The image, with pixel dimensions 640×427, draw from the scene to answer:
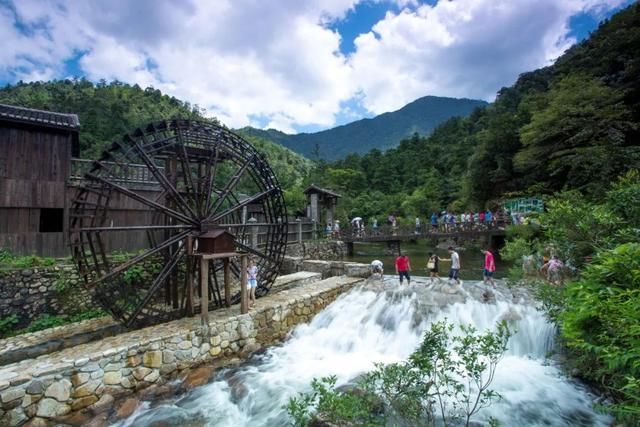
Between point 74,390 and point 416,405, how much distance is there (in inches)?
220

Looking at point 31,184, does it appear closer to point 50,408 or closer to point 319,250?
point 50,408

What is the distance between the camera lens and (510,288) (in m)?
9.98

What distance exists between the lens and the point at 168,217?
9844 mm

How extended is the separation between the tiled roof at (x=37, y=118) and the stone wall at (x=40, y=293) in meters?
5.13

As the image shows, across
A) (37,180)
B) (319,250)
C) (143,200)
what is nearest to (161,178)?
(143,200)

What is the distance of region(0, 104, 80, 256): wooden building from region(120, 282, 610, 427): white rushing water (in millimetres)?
9385

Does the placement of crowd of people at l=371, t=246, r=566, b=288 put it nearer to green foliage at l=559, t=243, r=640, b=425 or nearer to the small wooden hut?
green foliage at l=559, t=243, r=640, b=425

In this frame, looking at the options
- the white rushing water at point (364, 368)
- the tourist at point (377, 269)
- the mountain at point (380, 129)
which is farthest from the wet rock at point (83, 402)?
the mountain at point (380, 129)

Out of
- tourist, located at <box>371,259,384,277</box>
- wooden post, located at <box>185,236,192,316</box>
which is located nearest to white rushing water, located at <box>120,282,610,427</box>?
tourist, located at <box>371,259,384,277</box>

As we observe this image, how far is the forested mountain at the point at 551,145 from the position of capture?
50.9 feet

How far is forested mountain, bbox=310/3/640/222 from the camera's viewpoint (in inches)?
611

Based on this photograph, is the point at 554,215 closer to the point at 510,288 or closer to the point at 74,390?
the point at 510,288

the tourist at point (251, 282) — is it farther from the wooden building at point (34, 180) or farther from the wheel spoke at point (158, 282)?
the wooden building at point (34, 180)

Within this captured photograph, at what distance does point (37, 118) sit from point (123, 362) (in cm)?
1058
